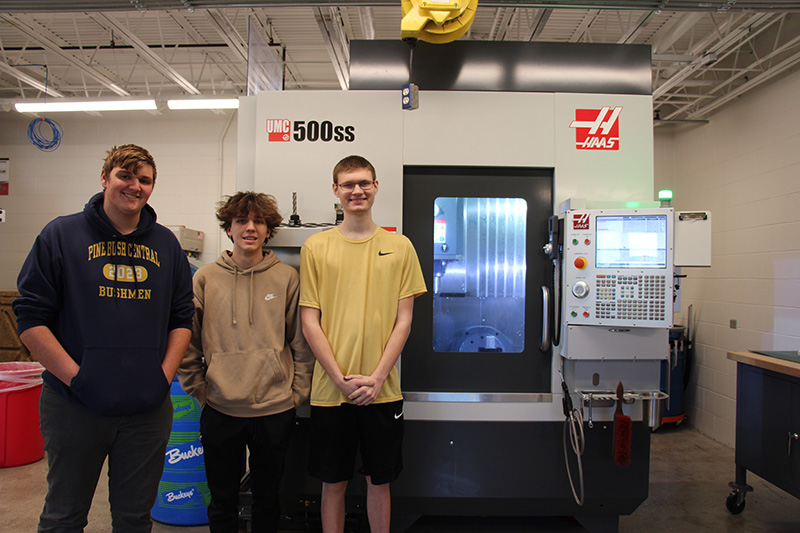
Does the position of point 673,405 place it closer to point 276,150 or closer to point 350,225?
point 350,225

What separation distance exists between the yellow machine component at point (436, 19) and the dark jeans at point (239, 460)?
194 centimetres

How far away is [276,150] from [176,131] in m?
4.39

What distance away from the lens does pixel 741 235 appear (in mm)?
4297

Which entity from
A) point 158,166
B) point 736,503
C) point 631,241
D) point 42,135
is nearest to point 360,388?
point 631,241

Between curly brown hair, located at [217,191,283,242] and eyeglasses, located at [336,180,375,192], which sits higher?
eyeglasses, located at [336,180,375,192]

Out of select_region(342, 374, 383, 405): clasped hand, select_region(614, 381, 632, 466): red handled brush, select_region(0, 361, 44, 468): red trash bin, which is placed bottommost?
select_region(0, 361, 44, 468): red trash bin

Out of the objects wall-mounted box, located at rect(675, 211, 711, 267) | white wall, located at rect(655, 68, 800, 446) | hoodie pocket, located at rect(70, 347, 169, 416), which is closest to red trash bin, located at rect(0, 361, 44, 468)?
hoodie pocket, located at rect(70, 347, 169, 416)

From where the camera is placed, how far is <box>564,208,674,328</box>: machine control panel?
2.22 m

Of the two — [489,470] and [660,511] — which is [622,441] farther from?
[660,511]

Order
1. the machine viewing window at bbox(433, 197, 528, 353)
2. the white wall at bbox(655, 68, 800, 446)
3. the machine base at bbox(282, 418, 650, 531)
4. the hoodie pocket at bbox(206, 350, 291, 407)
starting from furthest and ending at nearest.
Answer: the white wall at bbox(655, 68, 800, 446) < the machine viewing window at bbox(433, 197, 528, 353) < the machine base at bbox(282, 418, 650, 531) < the hoodie pocket at bbox(206, 350, 291, 407)

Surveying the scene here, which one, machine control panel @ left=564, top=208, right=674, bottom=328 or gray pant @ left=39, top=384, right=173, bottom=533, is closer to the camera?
gray pant @ left=39, top=384, right=173, bottom=533

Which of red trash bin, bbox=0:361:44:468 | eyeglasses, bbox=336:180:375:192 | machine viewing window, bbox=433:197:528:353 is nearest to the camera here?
eyeglasses, bbox=336:180:375:192

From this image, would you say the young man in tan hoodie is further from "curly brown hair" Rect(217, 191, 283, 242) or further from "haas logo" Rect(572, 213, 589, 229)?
"haas logo" Rect(572, 213, 589, 229)

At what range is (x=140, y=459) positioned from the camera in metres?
1.64
